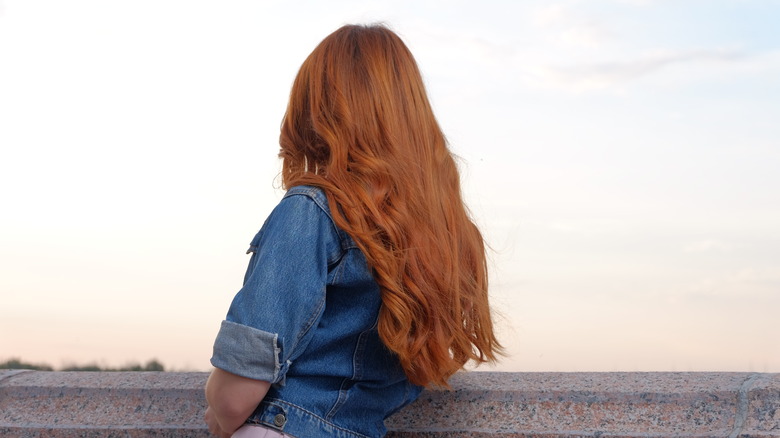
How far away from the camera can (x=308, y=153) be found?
272cm

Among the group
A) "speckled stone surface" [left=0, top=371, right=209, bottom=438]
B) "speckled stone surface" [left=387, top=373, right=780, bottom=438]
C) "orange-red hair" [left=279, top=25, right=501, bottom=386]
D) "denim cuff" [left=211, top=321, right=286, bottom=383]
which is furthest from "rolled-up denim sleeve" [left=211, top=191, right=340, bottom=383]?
"speckled stone surface" [left=0, top=371, right=209, bottom=438]

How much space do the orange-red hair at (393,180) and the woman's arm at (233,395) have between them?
1.39 feet

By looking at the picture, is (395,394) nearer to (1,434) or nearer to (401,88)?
(401,88)

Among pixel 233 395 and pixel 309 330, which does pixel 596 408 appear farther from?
pixel 233 395

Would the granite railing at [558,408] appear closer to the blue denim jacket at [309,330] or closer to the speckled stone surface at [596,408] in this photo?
the speckled stone surface at [596,408]

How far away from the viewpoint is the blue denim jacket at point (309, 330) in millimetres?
2412

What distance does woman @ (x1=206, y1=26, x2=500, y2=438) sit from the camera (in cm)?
244

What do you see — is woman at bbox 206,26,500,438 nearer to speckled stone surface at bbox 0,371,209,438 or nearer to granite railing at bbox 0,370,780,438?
granite railing at bbox 0,370,780,438

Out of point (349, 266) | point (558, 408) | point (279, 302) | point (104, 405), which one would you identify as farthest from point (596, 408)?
point (104, 405)

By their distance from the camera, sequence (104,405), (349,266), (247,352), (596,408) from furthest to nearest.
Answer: (104,405), (596,408), (349,266), (247,352)

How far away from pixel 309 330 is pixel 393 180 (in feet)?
1.73

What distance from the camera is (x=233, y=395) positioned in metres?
2.47

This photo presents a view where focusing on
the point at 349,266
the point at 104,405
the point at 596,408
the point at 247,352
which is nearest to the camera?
the point at 247,352

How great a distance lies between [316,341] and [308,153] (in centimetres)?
61
